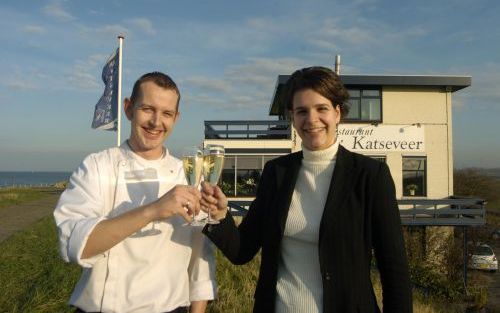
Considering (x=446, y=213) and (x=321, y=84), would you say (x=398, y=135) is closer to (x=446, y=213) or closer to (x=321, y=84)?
(x=446, y=213)

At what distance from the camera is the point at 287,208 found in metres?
2.26

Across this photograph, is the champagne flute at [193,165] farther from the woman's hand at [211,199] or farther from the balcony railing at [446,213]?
the balcony railing at [446,213]

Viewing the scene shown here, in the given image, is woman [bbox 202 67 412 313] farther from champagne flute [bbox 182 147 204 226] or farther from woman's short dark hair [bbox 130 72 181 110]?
woman's short dark hair [bbox 130 72 181 110]

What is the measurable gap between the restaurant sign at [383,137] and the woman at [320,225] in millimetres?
15991

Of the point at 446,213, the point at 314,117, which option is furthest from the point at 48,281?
the point at 446,213

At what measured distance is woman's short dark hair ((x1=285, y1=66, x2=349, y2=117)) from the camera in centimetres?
221

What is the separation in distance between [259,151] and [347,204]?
630 inches

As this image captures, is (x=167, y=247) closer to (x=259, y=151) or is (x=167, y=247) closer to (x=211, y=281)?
(x=211, y=281)

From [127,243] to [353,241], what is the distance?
0.99m

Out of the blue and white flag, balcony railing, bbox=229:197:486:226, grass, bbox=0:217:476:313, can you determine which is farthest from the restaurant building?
grass, bbox=0:217:476:313

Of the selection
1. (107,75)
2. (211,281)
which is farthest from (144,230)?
(107,75)

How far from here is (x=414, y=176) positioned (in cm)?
1830

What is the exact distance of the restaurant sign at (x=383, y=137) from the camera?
18.0 meters

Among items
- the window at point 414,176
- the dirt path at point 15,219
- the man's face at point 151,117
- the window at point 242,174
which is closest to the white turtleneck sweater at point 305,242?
the man's face at point 151,117
